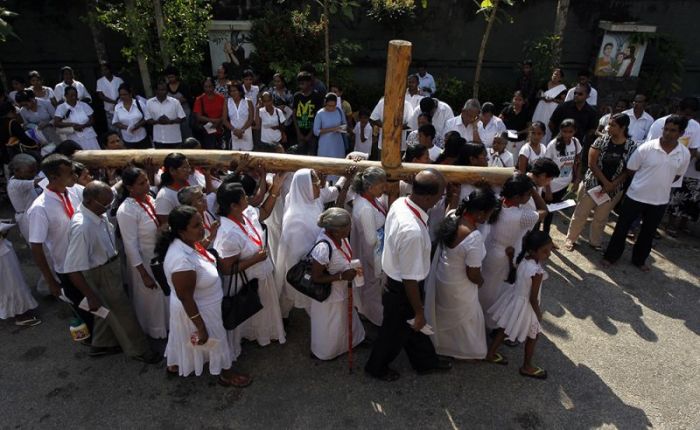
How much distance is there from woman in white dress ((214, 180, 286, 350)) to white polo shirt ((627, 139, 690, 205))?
170 inches

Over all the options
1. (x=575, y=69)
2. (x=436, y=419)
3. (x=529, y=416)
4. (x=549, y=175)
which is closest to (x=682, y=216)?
(x=549, y=175)

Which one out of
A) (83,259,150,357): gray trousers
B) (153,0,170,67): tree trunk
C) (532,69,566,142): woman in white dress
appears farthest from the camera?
(153,0,170,67): tree trunk

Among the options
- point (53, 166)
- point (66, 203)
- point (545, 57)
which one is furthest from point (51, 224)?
point (545, 57)

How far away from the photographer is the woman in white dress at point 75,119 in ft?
25.1

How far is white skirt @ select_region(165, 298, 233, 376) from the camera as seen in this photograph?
366 cm

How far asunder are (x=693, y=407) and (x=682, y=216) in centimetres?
390

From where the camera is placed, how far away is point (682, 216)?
6902 mm

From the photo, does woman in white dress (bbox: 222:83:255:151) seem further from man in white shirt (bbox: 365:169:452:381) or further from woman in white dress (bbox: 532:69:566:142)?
woman in white dress (bbox: 532:69:566:142)

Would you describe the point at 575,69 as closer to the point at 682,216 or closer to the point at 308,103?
the point at 682,216

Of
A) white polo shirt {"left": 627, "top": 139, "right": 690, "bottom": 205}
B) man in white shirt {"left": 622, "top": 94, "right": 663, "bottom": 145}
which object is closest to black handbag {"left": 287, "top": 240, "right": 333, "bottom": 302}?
white polo shirt {"left": 627, "top": 139, "right": 690, "bottom": 205}

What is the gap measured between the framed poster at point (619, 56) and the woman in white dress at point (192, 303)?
10.9 m

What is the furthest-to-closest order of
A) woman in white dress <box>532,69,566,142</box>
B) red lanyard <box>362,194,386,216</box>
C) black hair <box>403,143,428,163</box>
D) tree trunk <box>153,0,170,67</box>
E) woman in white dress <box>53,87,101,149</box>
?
tree trunk <box>153,0,170,67</box> < woman in white dress <box>532,69,566,142</box> < woman in white dress <box>53,87,101,149</box> < black hair <box>403,143,428,163</box> < red lanyard <box>362,194,386,216</box>

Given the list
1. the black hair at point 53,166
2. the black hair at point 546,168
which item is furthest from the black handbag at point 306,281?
the black hair at point 546,168

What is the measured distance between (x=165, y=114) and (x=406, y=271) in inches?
231
